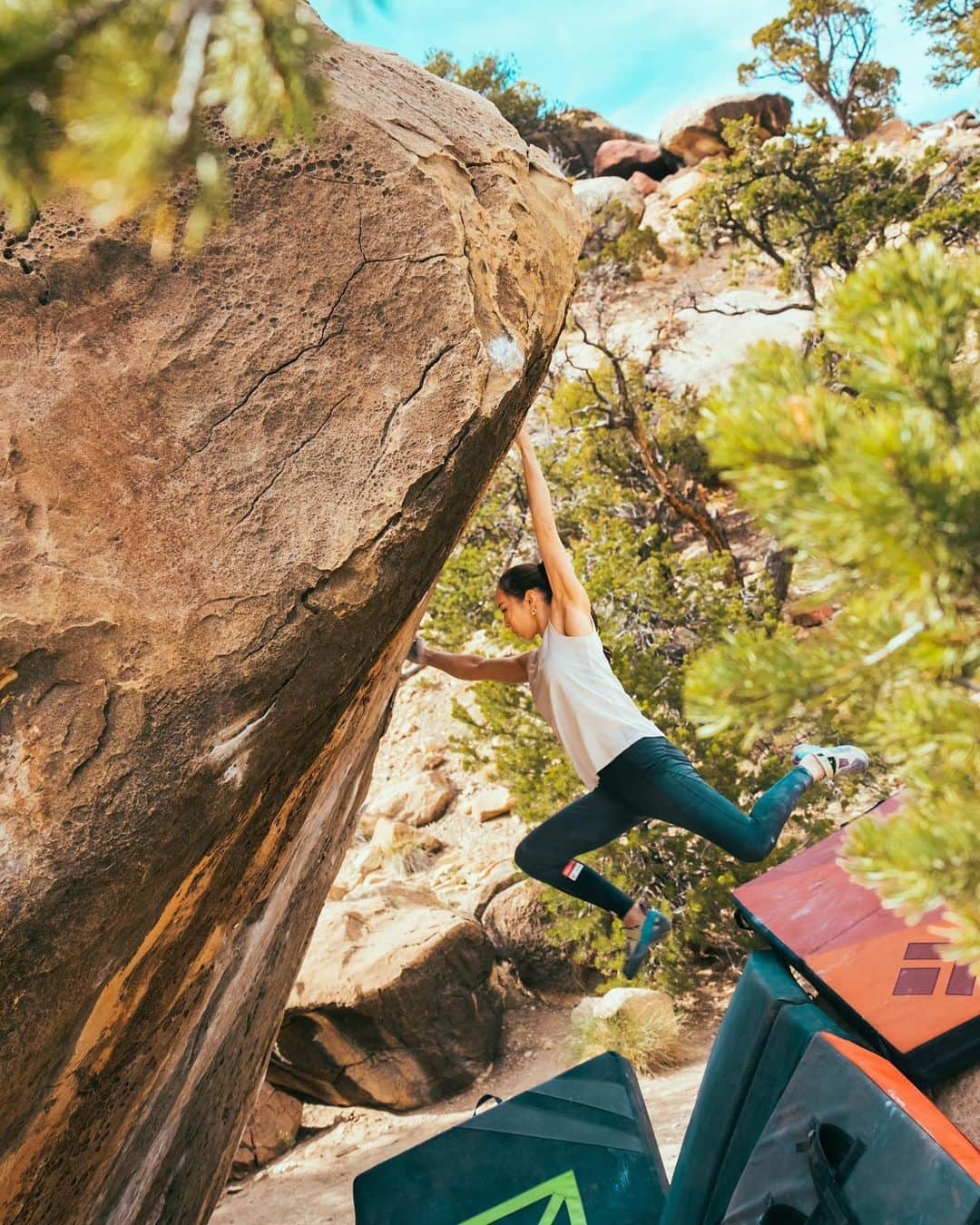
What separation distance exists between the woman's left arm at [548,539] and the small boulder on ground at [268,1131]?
168 inches

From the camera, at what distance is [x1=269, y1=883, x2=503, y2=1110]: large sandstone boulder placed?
640 centimetres

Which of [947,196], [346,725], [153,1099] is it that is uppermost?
[947,196]

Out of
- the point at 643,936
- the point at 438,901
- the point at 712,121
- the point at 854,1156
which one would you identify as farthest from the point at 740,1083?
the point at 712,121

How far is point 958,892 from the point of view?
1130 mm

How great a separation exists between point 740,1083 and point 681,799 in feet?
2.82

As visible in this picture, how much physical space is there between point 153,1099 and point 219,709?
130 cm

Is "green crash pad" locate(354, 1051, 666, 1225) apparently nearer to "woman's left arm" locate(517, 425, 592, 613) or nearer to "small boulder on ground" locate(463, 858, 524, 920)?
"woman's left arm" locate(517, 425, 592, 613)

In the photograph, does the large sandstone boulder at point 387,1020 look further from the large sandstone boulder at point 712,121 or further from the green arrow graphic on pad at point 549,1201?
the large sandstone boulder at point 712,121

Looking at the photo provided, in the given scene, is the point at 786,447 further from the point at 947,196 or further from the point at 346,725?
the point at 947,196

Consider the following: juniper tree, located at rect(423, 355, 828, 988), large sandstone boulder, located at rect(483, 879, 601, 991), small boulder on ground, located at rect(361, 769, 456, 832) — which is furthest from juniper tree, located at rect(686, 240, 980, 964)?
small boulder on ground, located at rect(361, 769, 456, 832)

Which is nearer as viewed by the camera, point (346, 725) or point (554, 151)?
point (346, 725)

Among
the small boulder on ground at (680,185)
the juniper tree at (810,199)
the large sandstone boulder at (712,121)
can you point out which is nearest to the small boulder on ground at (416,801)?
the juniper tree at (810,199)

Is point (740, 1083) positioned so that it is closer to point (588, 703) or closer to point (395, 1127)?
point (588, 703)

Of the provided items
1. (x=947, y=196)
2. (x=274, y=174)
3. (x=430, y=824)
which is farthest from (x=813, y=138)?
Result: (x=274, y=174)
